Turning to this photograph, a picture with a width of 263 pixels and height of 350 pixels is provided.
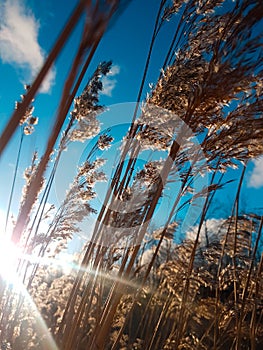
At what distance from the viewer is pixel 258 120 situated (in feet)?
5.09

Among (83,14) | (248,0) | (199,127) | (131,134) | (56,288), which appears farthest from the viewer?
(56,288)

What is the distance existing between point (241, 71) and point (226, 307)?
1795 millimetres

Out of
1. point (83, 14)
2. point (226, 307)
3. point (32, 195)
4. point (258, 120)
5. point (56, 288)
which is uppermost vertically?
point (258, 120)

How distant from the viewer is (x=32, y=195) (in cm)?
56

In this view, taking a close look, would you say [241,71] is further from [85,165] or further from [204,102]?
[85,165]

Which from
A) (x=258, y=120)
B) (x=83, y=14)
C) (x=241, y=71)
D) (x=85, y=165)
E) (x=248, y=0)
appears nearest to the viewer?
(x=83, y=14)

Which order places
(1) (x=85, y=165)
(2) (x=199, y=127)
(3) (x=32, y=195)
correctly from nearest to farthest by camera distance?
(3) (x=32, y=195), (2) (x=199, y=127), (1) (x=85, y=165)

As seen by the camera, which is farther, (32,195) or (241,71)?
(241,71)

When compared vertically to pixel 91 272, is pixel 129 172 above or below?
above

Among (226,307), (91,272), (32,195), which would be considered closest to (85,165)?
(91,272)

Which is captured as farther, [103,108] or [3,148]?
[103,108]

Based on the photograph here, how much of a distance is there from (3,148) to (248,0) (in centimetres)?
95

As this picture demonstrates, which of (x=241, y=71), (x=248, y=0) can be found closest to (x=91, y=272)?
(x=241, y=71)

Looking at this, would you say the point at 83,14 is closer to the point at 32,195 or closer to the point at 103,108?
the point at 32,195
